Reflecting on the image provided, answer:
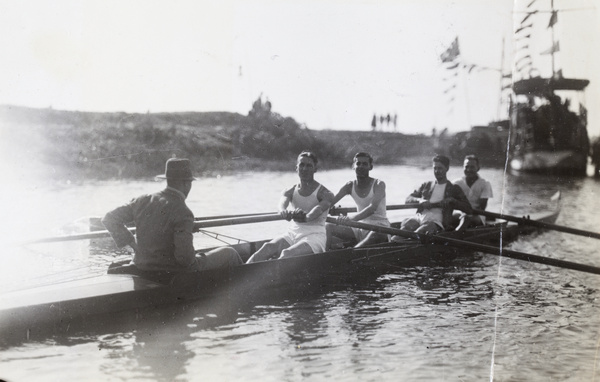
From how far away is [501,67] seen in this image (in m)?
6.67

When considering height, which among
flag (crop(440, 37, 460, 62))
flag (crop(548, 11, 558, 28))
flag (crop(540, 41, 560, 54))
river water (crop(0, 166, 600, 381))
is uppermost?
flag (crop(548, 11, 558, 28))

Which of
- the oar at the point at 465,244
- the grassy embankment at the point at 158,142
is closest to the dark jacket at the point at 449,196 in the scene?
the oar at the point at 465,244

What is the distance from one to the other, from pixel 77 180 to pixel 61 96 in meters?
3.73

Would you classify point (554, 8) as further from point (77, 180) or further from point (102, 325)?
point (77, 180)

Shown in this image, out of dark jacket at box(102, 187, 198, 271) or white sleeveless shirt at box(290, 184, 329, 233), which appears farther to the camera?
white sleeveless shirt at box(290, 184, 329, 233)

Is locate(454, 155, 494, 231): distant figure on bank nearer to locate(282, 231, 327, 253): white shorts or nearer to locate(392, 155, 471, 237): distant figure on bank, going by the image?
locate(392, 155, 471, 237): distant figure on bank

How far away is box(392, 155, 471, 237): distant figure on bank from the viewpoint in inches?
291

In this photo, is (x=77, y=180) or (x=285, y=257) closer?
(x=285, y=257)

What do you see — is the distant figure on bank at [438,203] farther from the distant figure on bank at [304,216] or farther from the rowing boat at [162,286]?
the distant figure on bank at [304,216]

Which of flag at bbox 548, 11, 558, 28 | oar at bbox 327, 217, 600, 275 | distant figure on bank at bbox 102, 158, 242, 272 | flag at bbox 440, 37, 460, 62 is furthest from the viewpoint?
flag at bbox 440, 37, 460, 62

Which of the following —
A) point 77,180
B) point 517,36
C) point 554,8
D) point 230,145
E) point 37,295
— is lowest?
point 37,295

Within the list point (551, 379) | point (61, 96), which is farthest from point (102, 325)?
point (551, 379)

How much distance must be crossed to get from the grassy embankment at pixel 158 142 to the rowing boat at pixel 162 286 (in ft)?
7.20

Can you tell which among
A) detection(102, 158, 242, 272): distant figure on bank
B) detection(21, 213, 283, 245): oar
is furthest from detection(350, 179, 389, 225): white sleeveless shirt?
detection(102, 158, 242, 272): distant figure on bank
